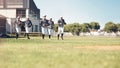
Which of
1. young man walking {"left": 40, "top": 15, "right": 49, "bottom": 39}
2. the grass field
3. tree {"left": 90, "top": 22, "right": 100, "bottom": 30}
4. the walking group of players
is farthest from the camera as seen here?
tree {"left": 90, "top": 22, "right": 100, "bottom": 30}

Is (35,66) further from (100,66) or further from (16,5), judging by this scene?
(16,5)

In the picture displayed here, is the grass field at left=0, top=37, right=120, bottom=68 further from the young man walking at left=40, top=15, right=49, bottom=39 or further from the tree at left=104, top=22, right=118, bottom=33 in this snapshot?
the tree at left=104, top=22, right=118, bottom=33

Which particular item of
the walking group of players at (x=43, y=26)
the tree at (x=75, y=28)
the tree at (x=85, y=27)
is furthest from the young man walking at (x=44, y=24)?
the tree at (x=85, y=27)

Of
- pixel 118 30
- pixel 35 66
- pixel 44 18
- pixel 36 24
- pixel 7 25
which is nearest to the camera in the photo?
pixel 35 66

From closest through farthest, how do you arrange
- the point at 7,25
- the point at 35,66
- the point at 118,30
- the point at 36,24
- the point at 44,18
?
the point at 35,66 → the point at 44,18 → the point at 7,25 → the point at 36,24 → the point at 118,30

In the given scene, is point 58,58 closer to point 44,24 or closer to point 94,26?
point 44,24

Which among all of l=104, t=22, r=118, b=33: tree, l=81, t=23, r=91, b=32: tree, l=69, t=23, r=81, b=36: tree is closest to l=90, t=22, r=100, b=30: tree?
l=81, t=23, r=91, b=32: tree

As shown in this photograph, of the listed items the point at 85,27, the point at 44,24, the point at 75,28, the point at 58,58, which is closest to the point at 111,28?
the point at 85,27

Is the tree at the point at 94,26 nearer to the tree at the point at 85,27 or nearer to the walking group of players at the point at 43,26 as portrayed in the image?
the tree at the point at 85,27

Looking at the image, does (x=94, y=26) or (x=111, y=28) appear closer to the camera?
(x=111, y=28)

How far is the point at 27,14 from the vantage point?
8750 cm

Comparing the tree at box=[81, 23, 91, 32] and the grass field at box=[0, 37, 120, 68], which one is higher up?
the tree at box=[81, 23, 91, 32]

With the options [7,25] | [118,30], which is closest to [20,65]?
[7,25]

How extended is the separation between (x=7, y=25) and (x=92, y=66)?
76.0 metres
